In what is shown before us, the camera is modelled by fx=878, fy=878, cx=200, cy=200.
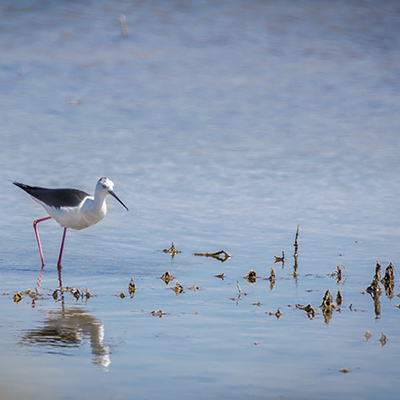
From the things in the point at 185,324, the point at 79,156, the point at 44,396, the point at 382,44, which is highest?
the point at 382,44

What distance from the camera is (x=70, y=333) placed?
253 inches

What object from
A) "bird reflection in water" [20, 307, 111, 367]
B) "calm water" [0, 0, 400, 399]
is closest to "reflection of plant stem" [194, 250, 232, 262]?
"calm water" [0, 0, 400, 399]

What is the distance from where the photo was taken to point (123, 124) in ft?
51.2

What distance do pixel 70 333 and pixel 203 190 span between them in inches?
217

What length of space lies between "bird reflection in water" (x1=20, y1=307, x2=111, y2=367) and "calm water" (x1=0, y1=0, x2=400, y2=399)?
0.02 metres

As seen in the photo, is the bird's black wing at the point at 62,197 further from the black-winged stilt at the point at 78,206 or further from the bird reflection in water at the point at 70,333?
the bird reflection in water at the point at 70,333

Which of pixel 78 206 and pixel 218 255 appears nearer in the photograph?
pixel 218 255

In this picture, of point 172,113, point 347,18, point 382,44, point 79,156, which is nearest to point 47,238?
point 79,156

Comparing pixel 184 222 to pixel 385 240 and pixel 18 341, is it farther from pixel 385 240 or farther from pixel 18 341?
pixel 18 341

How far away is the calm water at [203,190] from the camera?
589cm

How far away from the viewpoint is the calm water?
19.3ft

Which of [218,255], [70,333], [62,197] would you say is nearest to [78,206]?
[62,197]

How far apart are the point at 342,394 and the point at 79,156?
340 inches

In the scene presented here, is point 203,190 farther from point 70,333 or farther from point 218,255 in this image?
point 70,333
